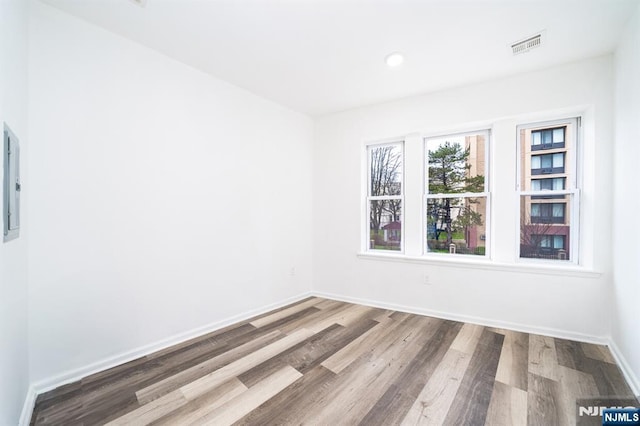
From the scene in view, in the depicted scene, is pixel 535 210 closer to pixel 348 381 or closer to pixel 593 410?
pixel 593 410

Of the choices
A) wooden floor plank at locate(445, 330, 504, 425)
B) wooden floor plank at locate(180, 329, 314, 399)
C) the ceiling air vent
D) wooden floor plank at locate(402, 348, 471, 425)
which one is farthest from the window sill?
the ceiling air vent

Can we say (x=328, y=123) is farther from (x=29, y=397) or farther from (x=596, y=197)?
(x=29, y=397)

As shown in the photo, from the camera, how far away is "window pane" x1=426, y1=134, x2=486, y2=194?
3.37m

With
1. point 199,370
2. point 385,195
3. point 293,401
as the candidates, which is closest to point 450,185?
point 385,195

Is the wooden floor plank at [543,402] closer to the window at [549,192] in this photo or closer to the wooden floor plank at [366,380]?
the wooden floor plank at [366,380]

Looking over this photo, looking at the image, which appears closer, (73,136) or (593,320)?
(73,136)

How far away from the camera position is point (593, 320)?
2.67 m

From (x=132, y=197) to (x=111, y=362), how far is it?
1.38 m

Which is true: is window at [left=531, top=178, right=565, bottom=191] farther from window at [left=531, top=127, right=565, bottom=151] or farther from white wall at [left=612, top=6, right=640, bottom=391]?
white wall at [left=612, top=6, right=640, bottom=391]

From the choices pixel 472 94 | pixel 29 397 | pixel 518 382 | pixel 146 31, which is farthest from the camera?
pixel 472 94

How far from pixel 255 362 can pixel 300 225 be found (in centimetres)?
213

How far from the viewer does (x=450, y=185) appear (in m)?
3.53

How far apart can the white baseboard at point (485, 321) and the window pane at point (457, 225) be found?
771mm

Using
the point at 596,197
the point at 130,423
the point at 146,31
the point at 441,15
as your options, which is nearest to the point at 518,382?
the point at 596,197
